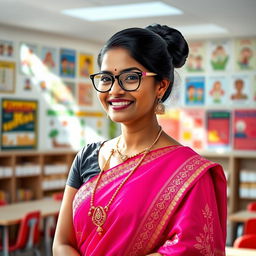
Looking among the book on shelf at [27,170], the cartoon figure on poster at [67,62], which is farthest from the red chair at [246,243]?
the cartoon figure on poster at [67,62]

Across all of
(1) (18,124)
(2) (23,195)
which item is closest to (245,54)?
(1) (18,124)

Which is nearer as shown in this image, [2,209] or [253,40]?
[2,209]

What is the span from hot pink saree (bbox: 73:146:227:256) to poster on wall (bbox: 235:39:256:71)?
696 centimetres

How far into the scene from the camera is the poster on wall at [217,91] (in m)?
8.58

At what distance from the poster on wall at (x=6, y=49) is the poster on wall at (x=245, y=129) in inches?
128

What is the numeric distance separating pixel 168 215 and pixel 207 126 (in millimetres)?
7195

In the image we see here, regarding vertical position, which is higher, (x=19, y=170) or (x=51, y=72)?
(x=51, y=72)

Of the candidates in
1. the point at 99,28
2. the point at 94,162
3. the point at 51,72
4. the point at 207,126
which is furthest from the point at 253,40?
the point at 94,162

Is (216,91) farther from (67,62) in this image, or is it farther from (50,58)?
(50,58)

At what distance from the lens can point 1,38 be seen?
297 inches

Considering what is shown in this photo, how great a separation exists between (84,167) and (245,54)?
696 centimetres

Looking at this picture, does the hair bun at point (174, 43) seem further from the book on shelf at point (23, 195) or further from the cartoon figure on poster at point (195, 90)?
the cartoon figure on poster at point (195, 90)

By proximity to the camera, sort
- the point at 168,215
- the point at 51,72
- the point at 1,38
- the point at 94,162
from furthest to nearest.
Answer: the point at 51,72, the point at 1,38, the point at 94,162, the point at 168,215

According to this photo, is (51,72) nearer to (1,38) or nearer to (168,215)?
(1,38)
